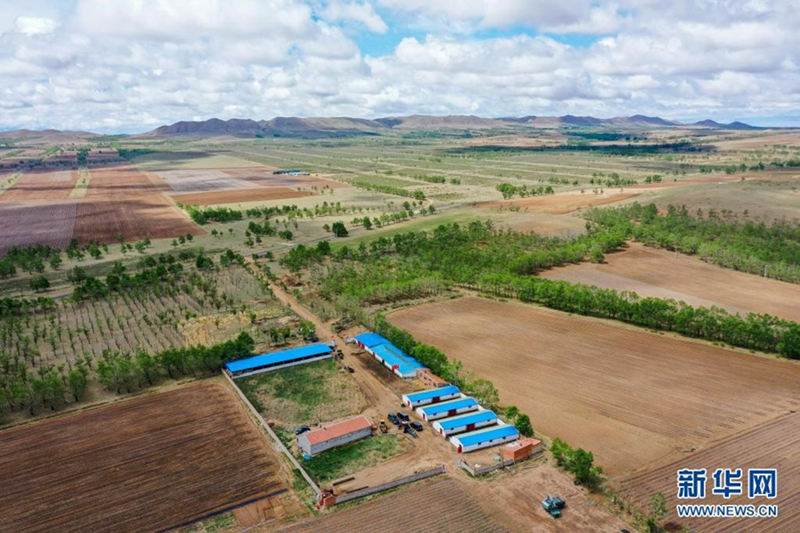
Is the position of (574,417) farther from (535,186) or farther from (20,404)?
(535,186)

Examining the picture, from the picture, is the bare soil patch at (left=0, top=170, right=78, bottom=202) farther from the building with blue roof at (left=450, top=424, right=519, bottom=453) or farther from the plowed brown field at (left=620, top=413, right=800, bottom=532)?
the plowed brown field at (left=620, top=413, right=800, bottom=532)

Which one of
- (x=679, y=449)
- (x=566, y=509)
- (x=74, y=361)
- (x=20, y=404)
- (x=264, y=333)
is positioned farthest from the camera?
(x=264, y=333)

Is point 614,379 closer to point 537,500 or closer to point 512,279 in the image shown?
point 537,500

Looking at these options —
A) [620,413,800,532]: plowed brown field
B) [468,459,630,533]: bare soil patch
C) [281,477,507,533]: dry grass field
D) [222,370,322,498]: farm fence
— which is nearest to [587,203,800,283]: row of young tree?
[620,413,800,532]: plowed brown field

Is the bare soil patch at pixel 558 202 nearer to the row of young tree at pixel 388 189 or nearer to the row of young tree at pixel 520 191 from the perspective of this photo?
the row of young tree at pixel 520 191

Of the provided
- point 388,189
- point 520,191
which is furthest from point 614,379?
point 388,189

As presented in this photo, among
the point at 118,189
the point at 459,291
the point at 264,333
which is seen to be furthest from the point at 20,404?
the point at 118,189
